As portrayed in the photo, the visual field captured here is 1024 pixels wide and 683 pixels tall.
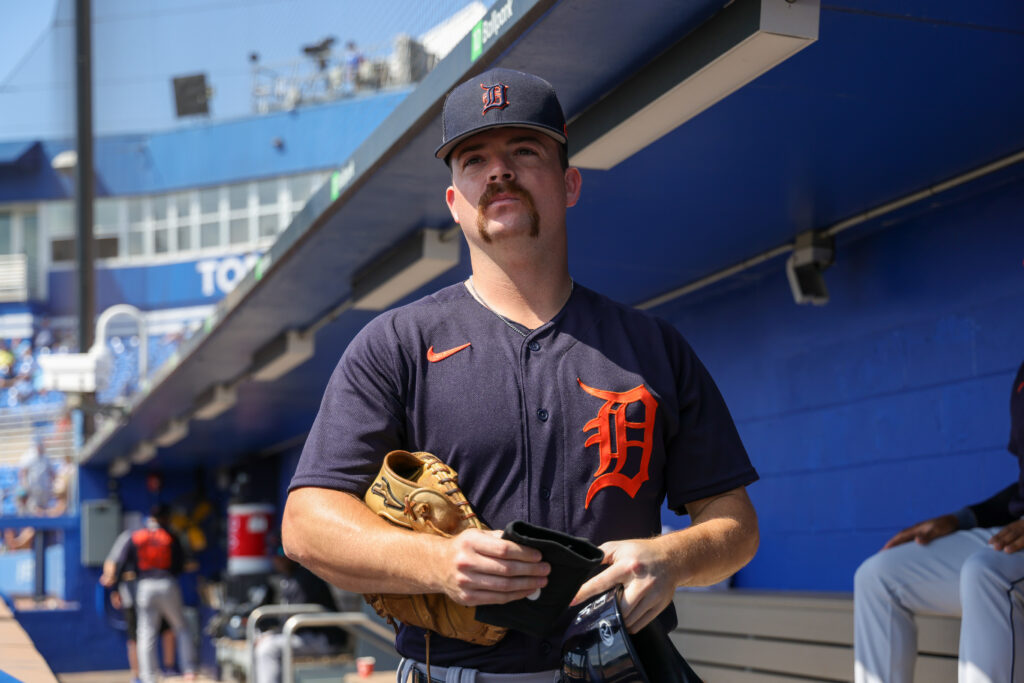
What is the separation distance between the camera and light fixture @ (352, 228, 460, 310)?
16.2ft

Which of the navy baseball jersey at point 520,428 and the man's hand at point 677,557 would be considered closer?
the man's hand at point 677,557

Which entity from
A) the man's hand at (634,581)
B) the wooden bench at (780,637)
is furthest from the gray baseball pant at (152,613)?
the man's hand at (634,581)

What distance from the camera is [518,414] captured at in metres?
1.61

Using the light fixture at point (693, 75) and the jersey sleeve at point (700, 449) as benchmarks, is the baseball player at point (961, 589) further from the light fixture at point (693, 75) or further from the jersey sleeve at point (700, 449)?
the jersey sleeve at point (700, 449)

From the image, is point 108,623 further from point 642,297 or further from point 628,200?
point 628,200

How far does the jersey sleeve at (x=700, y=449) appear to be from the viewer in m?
1.69

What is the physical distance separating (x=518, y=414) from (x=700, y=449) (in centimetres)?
Result: 28

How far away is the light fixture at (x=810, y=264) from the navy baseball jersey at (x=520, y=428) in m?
3.62

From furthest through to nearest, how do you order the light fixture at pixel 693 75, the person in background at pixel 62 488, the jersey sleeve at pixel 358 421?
1. the person in background at pixel 62 488
2. the light fixture at pixel 693 75
3. the jersey sleeve at pixel 358 421

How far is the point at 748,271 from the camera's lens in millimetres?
5902

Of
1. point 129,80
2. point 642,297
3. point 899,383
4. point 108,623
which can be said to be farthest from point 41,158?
point 899,383

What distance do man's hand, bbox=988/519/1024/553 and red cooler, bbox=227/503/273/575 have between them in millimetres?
10596

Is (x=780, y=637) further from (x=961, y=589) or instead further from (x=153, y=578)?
(x=153, y=578)

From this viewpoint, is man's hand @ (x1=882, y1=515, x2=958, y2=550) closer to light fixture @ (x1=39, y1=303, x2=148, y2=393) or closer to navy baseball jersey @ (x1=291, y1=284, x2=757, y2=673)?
navy baseball jersey @ (x1=291, y1=284, x2=757, y2=673)
